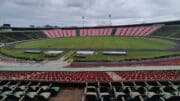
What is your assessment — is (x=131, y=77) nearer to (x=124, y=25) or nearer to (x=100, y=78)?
(x=100, y=78)

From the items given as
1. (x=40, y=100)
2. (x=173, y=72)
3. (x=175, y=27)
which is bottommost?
(x=40, y=100)

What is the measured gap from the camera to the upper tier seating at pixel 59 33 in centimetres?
13238

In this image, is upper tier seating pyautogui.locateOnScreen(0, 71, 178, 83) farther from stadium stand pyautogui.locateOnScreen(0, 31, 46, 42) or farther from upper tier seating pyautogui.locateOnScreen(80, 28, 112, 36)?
upper tier seating pyautogui.locateOnScreen(80, 28, 112, 36)

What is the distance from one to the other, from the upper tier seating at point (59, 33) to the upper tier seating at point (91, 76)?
99956mm

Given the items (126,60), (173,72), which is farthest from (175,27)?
(173,72)

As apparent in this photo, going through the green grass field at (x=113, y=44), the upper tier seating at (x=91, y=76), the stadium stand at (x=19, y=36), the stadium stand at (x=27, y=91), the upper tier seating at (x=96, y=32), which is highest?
the upper tier seating at (x=96, y=32)

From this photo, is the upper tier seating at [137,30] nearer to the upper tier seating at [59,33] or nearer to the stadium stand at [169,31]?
the stadium stand at [169,31]

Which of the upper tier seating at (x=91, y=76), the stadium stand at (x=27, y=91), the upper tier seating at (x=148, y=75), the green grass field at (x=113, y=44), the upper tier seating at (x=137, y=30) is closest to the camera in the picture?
the stadium stand at (x=27, y=91)

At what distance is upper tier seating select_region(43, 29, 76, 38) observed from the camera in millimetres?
132375

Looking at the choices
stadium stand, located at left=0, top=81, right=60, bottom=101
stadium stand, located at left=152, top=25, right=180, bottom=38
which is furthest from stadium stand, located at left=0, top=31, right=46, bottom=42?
stadium stand, located at left=0, top=81, right=60, bottom=101

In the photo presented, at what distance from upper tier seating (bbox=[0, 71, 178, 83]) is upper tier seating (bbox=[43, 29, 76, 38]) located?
328ft

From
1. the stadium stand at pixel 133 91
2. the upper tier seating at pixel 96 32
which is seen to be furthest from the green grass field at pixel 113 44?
the stadium stand at pixel 133 91

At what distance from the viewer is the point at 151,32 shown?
394 ft

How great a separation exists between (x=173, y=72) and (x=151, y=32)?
92.5 metres
